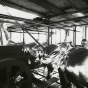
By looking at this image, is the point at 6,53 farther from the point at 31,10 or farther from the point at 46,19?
the point at 46,19

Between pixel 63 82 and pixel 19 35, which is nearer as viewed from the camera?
pixel 63 82

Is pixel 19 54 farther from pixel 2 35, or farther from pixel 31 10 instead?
pixel 31 10

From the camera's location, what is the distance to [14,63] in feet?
7.77

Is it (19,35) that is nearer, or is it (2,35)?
(2,35)

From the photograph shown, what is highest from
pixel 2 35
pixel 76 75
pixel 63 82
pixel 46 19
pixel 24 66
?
pixel 46 19

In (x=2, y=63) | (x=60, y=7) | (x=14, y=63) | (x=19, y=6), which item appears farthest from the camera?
(x=60, y=7)

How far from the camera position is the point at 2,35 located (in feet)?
11.7

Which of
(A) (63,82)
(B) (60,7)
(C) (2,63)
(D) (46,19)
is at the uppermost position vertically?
(B) (60,7)

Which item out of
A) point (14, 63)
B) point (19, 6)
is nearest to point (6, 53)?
point (14, 63)

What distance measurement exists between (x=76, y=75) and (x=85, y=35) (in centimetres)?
979

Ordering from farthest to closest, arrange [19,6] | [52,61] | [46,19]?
[46,19] < [52,61] < [19,6]

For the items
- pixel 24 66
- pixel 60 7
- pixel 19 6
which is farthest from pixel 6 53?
pixel 60 7

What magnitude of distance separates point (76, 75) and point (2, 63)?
1816mm

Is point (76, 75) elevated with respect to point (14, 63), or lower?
lower
